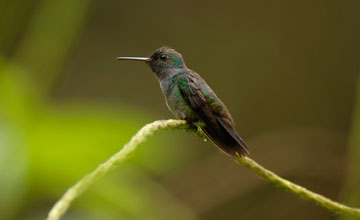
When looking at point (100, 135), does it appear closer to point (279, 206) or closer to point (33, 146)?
point (33, 146)

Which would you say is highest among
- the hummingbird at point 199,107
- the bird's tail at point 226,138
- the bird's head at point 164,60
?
the bird's head at point 164,60

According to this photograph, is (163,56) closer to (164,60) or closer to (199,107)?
(164,60)

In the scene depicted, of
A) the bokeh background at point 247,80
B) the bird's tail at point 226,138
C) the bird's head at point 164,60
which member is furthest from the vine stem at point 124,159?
the bokeh background at point 247,80

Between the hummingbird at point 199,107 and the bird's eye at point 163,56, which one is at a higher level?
the bird's eye at point 163,56

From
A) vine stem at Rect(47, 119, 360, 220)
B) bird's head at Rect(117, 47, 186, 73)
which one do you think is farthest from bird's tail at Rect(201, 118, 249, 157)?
bird's head at Rect(117, 47, 186, 73)

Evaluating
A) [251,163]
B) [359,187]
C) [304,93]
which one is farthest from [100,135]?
[304,93]

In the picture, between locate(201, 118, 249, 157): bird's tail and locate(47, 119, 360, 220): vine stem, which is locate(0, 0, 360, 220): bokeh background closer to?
locate(201, 118, 249, 157): bird's tail

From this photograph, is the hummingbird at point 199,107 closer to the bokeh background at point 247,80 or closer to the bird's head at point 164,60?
the bird's head at point 164,60
